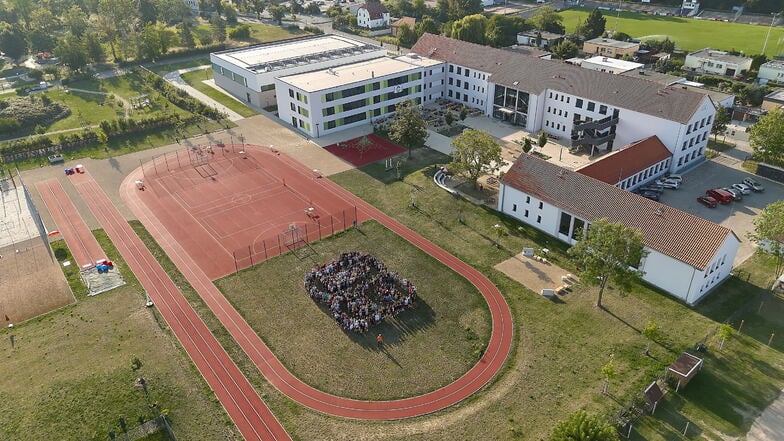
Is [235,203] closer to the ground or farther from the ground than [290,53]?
closer to the ground

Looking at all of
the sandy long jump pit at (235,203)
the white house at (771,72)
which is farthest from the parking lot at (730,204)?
the white house at (771,72)

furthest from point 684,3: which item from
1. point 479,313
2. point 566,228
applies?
point 479,313

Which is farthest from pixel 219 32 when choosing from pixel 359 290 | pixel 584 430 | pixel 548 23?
pixel 584 430

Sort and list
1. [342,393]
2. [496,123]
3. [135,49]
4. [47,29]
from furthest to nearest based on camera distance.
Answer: [47,29], [135,49], [496,123], [342,393]

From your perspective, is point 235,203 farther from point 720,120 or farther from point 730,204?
point 720,120

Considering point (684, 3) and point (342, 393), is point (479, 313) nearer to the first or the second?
point (342, 393)

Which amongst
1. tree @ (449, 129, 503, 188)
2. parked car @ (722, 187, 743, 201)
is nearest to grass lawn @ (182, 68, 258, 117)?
tree @ (449, 129, 503, 188)
